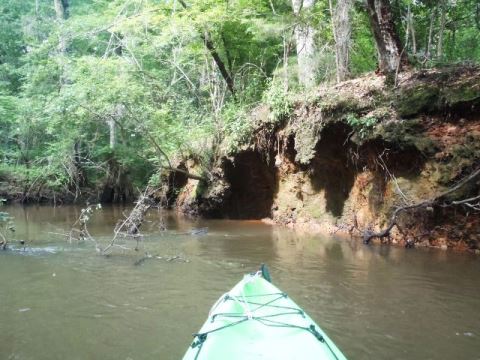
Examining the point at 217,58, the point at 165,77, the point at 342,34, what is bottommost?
the point at 342,34

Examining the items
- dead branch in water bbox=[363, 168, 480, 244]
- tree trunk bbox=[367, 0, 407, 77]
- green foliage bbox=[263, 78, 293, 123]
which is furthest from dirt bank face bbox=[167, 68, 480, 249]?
tree trunk bbox=[367, 0, 407, 77]

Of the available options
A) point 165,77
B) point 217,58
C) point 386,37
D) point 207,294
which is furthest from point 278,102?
point 165,77

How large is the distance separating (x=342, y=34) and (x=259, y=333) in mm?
9205

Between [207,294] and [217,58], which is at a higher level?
[217,58]

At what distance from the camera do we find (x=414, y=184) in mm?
9211

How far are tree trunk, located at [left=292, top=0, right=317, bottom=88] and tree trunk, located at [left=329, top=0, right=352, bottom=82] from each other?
3.27ft

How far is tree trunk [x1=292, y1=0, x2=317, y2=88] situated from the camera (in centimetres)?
1250

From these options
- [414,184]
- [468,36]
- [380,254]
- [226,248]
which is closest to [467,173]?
[414,184]

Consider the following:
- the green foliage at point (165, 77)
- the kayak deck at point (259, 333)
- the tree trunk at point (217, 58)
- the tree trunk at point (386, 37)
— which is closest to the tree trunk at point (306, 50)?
the green foliage at point (165, 77)

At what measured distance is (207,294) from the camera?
6.23 metres

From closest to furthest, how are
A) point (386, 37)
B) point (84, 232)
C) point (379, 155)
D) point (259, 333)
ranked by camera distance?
point (259, 333)
point (379, 155)
point (386, 37)
point (84, 232)

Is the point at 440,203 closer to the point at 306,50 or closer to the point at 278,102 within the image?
the point at 278,102

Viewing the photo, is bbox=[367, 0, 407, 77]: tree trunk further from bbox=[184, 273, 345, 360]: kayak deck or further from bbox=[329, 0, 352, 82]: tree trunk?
bbox=[184, 273, 345, 360]: kayak deck

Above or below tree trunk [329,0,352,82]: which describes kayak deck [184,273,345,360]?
below
